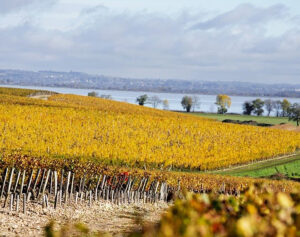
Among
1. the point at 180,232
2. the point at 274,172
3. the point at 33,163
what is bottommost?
the point at 274,172

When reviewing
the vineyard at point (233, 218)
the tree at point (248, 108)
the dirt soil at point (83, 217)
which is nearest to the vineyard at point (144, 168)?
the vineyard at point (233, 218)

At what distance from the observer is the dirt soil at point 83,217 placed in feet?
56.1

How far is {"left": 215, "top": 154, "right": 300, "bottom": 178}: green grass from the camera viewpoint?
43.7 metres

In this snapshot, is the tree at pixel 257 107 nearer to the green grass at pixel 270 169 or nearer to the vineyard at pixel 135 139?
the vineyard at pixel 135 139

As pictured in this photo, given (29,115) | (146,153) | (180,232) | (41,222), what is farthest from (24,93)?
(180,232)

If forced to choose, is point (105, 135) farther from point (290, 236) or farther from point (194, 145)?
point (290, 236)

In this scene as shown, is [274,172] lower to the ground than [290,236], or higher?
lower

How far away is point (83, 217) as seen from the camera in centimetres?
1988

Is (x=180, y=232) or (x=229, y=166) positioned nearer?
(x=180, y=232)

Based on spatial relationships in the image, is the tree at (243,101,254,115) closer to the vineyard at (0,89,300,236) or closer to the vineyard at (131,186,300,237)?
the vineyard at (0,89,300,236)

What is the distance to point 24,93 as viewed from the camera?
93000 mm

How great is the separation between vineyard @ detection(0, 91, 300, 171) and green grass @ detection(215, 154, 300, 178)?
42.9 inches

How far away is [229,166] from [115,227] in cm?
2866

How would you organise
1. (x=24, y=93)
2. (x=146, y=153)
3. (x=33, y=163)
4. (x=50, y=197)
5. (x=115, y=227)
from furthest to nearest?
1. (x=24, y=93)
2. (x=146, y=153)
3. (x=33, y=163)
4. (x=50, y=197)
5. (x=115, y=227)
